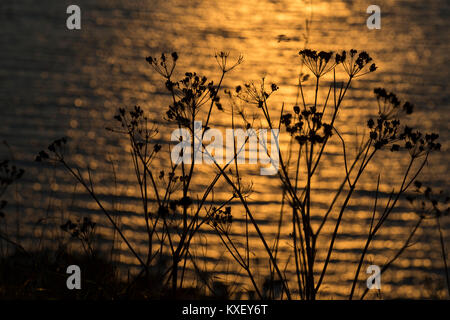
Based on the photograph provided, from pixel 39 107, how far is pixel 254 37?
335 cm

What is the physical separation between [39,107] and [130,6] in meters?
5.18

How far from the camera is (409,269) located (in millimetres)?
3887

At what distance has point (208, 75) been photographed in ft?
23.6

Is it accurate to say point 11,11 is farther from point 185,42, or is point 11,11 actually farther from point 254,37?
point 254,37

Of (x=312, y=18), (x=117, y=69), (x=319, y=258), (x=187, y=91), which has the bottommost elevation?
(x=319, y=258)

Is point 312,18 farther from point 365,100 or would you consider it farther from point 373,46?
point 365,100

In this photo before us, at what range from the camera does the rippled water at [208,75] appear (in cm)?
421

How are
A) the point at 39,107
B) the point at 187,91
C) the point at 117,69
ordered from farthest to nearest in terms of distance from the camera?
the point at 117,69 < the point at 39,107 < the point at 187,91

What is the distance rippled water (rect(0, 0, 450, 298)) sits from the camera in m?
4.21
